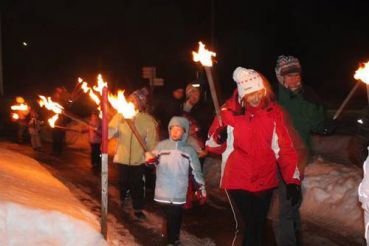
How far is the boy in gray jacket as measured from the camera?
260 inches

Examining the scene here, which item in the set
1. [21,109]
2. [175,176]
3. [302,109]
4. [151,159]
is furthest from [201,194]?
[21,109]

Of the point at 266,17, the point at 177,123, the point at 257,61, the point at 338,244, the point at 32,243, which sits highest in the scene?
the point at 266,17

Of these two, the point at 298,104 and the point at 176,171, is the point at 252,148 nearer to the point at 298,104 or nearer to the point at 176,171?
the point at 298,104

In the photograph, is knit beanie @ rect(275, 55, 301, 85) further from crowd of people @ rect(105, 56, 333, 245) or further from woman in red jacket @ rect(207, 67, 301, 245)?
woman in red jacket @ rect(207, 67, 301, 245)

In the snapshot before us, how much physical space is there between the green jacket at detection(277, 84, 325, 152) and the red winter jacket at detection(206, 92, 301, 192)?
1.03 metres

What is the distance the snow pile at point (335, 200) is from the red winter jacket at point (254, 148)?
268 centimetres

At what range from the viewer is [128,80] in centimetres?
4091

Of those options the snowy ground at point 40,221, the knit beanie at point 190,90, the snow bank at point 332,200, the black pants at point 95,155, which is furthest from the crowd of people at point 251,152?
the black pants at point 95,155

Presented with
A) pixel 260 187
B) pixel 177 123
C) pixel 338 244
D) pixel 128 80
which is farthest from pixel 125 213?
pixel 128 80

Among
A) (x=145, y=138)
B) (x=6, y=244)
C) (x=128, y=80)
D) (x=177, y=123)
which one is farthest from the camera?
(x=128, y=80)

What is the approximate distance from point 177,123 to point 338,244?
2541 millimetres

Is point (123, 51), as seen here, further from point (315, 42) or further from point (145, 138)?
point (145, 138)

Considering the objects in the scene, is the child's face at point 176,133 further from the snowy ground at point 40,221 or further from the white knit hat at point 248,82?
the white knit hat at point 248,82

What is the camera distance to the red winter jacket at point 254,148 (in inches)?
192
